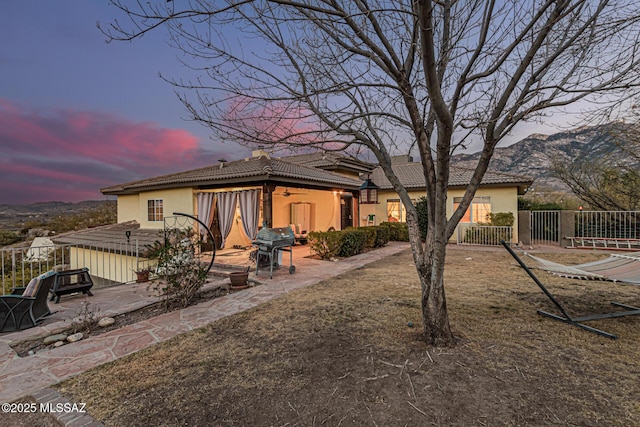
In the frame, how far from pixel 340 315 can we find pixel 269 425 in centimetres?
233

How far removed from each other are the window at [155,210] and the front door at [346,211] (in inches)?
355

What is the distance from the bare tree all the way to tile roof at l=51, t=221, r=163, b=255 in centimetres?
894

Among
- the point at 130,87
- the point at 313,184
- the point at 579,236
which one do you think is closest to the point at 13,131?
the point at 130,87

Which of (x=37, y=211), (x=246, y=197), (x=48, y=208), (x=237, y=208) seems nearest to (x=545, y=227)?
(x=246, y=197)

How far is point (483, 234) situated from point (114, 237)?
16804mm

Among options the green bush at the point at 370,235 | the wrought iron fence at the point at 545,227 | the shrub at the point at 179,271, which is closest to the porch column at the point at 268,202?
the shrub at the point at 179,271

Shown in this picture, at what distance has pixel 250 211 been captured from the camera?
949cm

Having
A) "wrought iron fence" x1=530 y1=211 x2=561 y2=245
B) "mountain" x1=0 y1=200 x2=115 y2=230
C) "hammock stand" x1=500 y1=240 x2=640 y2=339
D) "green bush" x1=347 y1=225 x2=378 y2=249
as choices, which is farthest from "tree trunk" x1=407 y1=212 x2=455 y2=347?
"mountain" x1=0 y1=200 x2=115 y2=230

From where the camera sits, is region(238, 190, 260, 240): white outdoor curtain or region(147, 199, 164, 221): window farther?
region(147, 199, 164, 221): window

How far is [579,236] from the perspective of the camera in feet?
40.2

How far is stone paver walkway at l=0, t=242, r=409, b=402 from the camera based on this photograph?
8.84 feet

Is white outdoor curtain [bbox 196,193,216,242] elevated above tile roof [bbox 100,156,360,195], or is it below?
below

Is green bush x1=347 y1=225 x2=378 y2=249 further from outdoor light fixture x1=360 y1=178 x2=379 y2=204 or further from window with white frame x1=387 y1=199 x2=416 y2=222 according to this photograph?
window with white frame x1=387 y1=199 x2=416 y2=222

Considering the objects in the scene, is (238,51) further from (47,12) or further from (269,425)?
(47,12)
